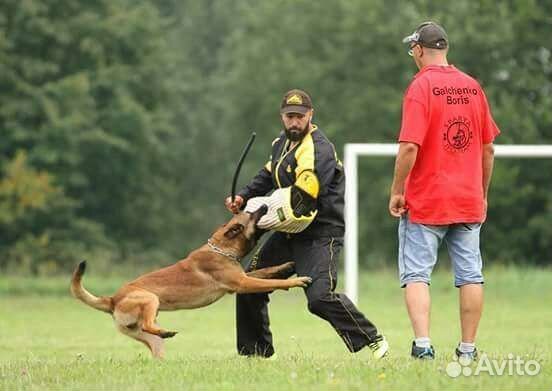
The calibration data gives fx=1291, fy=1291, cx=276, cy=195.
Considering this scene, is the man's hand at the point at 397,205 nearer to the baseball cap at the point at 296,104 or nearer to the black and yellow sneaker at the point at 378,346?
the baseball cap at the point at 296,104

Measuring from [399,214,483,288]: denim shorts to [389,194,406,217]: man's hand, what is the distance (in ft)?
0.25

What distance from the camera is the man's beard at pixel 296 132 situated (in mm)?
8641

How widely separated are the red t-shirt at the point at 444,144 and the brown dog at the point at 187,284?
1.34 meters

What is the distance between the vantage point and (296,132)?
340 inches

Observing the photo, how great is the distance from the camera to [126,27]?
44.7 m

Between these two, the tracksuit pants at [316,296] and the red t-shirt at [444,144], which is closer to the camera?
the red t-shirt at [444,144]

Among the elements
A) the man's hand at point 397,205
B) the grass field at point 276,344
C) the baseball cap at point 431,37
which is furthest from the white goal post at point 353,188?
the baseball cap at point 431,37

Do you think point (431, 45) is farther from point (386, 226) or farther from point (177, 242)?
point (177, 242)

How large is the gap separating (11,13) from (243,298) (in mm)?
35316

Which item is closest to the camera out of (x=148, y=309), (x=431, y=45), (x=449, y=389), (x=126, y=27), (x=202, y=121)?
(x=449, y=389)

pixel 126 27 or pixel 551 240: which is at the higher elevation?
pixel 126 27

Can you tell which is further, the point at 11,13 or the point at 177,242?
the point at 177,242

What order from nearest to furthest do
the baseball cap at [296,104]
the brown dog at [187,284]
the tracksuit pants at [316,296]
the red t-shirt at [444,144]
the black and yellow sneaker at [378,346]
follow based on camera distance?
the red t-shirt at [444,144], the baseball cap at [296,104], the tracksuit pants at [316,296], the black and yellow sneaker at [378,346], the brown dog at [187,284]

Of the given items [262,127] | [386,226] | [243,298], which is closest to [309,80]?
[262,127]
